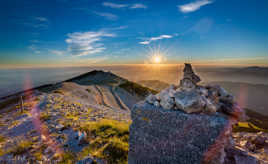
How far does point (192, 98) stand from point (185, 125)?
759 millimetres

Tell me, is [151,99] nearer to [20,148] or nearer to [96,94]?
[20,148]

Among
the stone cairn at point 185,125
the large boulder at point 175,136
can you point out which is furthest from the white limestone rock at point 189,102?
the large boulder at point 175,136

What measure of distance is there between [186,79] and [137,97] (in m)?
28.3

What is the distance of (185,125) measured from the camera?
3227mm

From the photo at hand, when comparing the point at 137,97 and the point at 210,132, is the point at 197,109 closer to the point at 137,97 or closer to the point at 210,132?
the point at 210,132

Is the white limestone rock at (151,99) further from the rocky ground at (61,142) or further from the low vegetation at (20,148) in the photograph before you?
the low vegetation at (20,148)

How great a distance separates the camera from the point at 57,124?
8.66m

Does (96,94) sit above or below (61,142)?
below

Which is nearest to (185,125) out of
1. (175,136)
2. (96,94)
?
(175,136)

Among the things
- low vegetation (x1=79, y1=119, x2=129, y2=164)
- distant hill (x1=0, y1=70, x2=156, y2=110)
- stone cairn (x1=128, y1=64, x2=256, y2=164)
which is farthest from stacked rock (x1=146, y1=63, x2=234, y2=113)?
distant hill (x1=0, y1=70, x2=156, y2=110)

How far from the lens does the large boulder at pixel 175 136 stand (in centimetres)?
304

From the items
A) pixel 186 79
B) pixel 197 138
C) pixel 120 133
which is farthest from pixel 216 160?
pixel 120 133

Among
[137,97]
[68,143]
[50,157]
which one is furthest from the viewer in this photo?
[137,97]

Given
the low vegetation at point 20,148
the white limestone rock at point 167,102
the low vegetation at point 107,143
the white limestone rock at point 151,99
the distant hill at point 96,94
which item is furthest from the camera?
the distant hill at point 96,94
